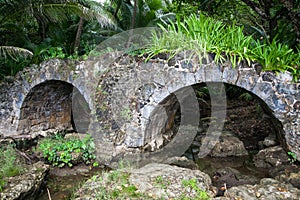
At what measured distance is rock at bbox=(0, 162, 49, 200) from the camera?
170 inches

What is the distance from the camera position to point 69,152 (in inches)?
254

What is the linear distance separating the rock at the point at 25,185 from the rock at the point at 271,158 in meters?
4.67

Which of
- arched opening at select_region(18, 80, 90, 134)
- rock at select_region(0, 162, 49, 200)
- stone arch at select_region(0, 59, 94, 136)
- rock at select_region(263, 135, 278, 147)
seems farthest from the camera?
arched opening at select_region(18, 80, 90, 134)

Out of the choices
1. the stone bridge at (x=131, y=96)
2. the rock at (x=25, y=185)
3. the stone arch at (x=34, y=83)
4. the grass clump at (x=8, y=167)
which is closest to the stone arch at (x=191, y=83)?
the stone bridge at (x=131, y=96)

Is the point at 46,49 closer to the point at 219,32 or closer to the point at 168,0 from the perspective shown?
the point at 219,32

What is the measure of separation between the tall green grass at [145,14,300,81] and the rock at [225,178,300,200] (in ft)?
6.70

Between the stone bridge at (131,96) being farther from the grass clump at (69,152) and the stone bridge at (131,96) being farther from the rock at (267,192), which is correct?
the rock at (267,192)

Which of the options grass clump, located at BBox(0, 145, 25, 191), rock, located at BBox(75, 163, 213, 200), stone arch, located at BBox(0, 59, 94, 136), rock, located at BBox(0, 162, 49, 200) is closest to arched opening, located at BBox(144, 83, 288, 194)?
rock, located at BBox(75, 163, 213, 200)

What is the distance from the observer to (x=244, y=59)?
5.41 meters

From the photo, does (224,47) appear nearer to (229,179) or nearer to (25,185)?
(229,179)

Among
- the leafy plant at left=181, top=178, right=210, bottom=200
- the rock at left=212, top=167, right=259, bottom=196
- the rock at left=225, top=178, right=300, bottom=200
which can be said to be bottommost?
the rock at left=212, top=167, right=259, bottom=196

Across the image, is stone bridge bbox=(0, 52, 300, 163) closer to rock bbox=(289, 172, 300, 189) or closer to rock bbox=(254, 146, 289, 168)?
rock bbox=(254, 146, 289, 168)

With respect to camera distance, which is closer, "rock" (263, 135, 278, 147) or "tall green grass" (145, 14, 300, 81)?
"tall green grass" (145, 14, 300, 81)

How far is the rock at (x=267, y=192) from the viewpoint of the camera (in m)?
4.37
